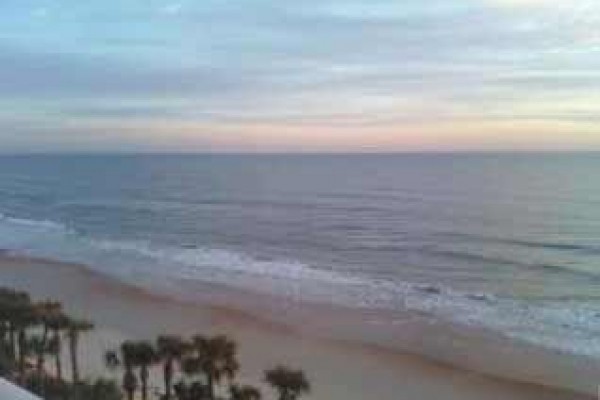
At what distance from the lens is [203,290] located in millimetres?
30500

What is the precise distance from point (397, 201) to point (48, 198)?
1251 inches

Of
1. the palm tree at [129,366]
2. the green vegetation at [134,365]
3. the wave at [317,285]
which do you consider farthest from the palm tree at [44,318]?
the wave at [317,285]

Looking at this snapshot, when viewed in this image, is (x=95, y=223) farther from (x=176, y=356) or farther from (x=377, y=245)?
(x=176, y=356)

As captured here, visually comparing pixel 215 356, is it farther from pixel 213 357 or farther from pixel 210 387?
pixel 210 387

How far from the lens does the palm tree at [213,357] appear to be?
1462 cm

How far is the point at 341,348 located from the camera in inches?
894

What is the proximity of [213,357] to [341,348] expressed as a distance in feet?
28.1

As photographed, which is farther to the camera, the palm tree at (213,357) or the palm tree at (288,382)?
the palm tree at (213,357)

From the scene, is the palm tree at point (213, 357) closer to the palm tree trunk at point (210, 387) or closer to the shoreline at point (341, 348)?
the palm tree trunk at point (210, 387)

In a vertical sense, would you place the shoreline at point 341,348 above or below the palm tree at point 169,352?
below

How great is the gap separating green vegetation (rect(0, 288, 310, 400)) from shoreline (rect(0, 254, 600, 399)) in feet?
9.58

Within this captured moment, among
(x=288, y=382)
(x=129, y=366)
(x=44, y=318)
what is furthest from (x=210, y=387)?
Result: (x=44, y=318)

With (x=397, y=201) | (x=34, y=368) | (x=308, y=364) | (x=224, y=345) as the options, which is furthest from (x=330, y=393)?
(x=397, y=201)

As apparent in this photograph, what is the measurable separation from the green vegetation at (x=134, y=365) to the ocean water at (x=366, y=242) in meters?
10.5
